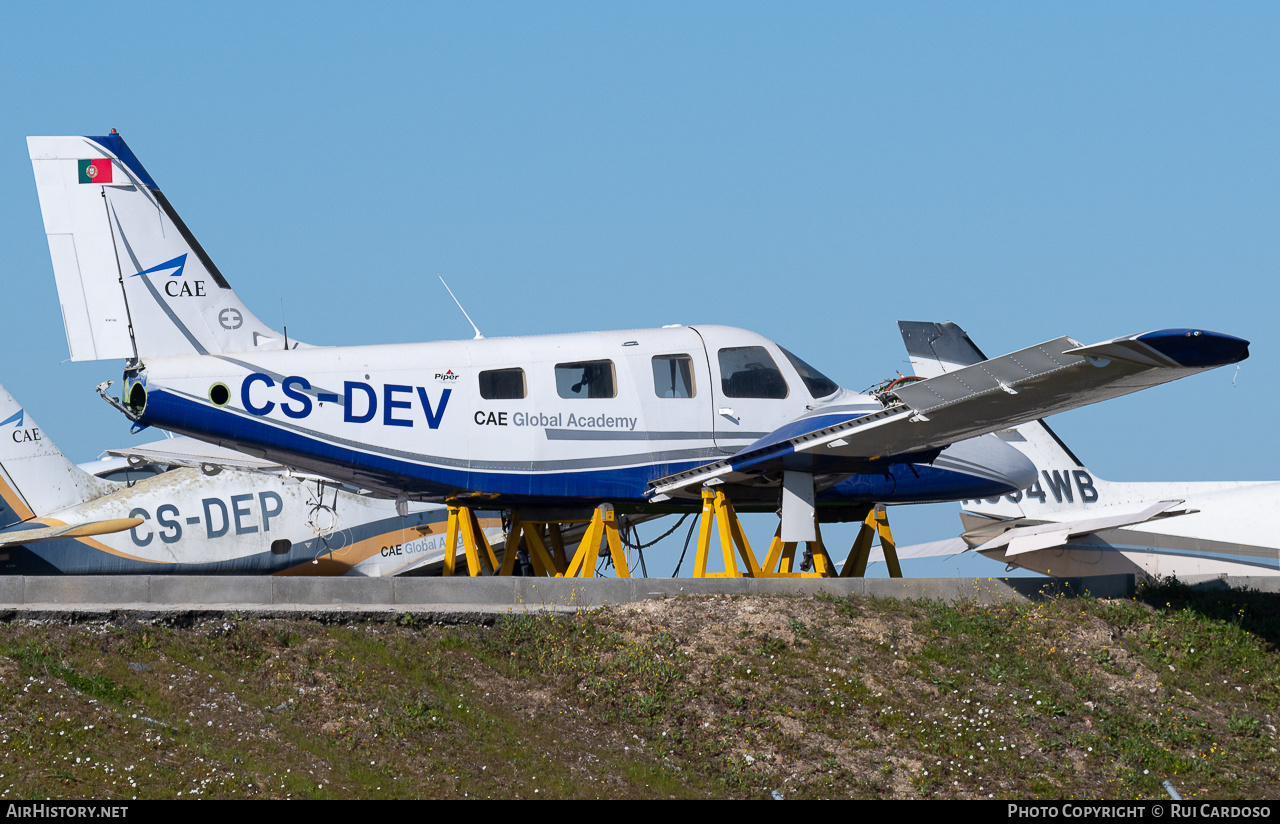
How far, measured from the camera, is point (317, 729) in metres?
12.5

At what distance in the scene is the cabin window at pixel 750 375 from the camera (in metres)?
20.5

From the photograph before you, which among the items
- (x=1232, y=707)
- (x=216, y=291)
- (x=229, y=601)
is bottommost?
(x=1232, y=707)

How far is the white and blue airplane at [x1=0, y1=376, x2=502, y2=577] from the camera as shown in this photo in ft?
92.4

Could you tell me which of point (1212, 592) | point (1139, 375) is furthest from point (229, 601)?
point (1212, 592)

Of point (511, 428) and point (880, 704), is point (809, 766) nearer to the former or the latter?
point (880, 704)

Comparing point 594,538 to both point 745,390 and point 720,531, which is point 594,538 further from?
point 745,390

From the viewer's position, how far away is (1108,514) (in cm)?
2762

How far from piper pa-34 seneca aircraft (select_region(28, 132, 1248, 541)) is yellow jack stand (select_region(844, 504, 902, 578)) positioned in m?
1.30

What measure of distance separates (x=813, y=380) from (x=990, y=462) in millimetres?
4086

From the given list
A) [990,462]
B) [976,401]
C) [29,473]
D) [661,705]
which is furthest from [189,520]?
[976,401]

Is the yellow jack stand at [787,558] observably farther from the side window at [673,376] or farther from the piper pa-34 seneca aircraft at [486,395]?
the side window at [673,376]

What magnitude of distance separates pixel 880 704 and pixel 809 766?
173 cm

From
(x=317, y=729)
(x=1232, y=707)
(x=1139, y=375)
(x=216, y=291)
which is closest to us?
(x=317, y=729)

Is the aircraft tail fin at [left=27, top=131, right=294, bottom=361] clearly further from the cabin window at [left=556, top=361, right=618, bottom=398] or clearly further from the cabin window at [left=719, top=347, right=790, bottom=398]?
the cabin window at [left=719, top=347, right=790, bottom=398]
